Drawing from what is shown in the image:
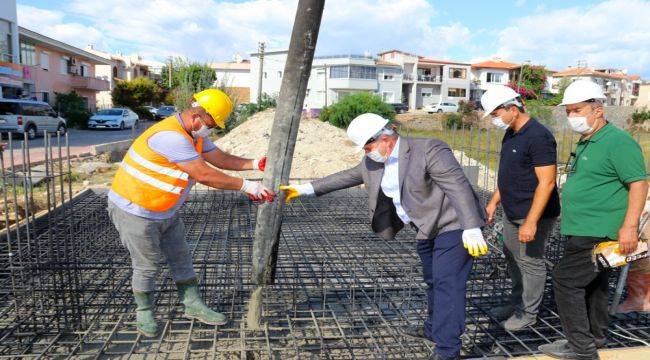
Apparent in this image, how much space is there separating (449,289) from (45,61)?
3017cm

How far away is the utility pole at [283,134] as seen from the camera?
2.90 m

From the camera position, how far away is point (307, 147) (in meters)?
12.5

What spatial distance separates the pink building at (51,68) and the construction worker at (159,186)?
83.8 ft

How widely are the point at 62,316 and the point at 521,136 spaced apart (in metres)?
3.08

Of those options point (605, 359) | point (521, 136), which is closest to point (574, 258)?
point (605, 359)

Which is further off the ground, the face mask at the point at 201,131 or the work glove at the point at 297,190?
the face mask at the point at 201,131

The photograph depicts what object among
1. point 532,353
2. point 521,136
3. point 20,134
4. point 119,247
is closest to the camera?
point 532,353

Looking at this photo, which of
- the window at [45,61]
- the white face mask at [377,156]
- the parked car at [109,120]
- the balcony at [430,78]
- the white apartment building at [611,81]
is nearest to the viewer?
the white face mask at [377,156]

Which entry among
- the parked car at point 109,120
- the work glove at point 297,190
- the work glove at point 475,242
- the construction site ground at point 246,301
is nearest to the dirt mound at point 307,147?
the construction site ground at point 246,301

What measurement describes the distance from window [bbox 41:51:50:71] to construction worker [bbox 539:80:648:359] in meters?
29.8

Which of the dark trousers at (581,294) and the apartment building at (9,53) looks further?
the apartment building at (9,53)

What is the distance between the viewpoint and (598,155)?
2.53 m

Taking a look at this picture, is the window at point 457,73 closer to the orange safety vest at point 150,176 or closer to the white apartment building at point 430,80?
the white apartment building at point 430,80

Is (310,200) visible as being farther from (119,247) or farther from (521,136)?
(521,136)
